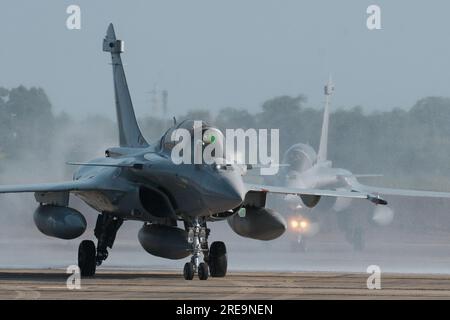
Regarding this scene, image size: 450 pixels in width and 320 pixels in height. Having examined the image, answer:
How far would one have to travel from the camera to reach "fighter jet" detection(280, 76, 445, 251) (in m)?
38.8

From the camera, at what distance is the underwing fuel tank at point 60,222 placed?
2431 cm

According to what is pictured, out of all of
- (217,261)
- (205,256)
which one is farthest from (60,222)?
(217,261)

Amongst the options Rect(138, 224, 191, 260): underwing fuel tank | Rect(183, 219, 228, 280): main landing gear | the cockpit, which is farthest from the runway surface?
the cockpit

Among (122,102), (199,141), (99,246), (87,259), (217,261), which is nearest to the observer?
(199,141)

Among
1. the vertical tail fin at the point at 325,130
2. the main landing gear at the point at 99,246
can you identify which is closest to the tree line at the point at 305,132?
the vertical tail fin at the point at 325,130

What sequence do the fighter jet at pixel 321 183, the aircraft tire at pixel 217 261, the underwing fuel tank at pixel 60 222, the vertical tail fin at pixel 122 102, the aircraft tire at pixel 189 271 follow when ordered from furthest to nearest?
the fighter jet at pixel 321 183 < the vertical tail fin at pixel 122 102 < the aircraft tire at pixel 217 261 < the underwing fuel tank at pixel 60 222 < the aircraft tire at pixel 189 271

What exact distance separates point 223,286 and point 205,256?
3834 millimetres

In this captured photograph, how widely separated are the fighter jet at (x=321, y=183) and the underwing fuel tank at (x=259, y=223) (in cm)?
1264

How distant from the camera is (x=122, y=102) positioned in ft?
92.2

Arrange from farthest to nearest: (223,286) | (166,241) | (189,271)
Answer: (166,241) < (189,271) < (223,286)

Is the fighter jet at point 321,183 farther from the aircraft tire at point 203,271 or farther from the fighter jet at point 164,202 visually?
the aircraft tire at point 203,271

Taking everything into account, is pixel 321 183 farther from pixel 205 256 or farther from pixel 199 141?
pixel 199 141

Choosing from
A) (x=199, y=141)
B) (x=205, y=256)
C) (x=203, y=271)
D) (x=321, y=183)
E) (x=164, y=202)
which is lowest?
(x=321, y=183)
